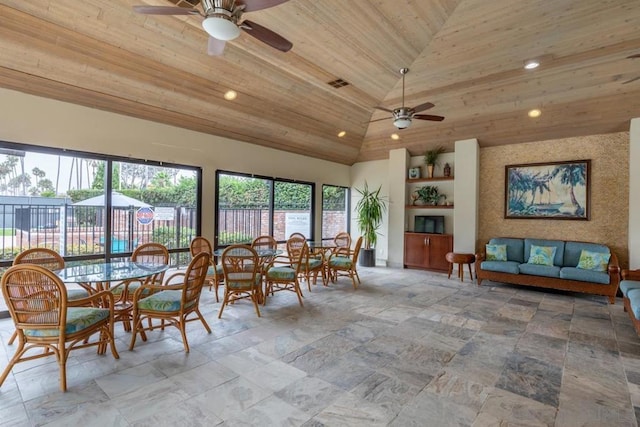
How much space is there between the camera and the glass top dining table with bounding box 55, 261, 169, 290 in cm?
289

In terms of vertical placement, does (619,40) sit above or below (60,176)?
above

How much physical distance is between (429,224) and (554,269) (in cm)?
273

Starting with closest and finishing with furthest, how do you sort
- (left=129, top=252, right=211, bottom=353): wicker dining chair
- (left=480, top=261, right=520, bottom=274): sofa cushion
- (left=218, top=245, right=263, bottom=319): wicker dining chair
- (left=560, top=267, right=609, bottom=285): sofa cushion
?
(left=129, top=252, right=211, bottom=353): wicker dining chair < (left=218, top=245, right=263, bottom=319): wicker dining chair < (left=560, top=267, right=609, bottom=285): sofa cushion < (left=480, top=261, right=520, bottom=274): sofa cushion

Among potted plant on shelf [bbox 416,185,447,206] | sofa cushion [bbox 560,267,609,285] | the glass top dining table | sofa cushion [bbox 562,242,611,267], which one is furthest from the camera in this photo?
potted plant on shelf [bbox 416,185,447,206]

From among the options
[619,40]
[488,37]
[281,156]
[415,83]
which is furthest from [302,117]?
[619,40]

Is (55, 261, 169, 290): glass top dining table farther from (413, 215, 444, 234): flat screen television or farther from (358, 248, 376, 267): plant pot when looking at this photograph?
(413, 215, 444, 234): flat screen television

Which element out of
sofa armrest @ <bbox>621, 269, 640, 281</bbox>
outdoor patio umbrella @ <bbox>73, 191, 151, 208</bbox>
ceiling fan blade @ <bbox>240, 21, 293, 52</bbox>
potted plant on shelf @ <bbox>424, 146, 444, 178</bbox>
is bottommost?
sofa armrest @ <bbox>621, 269, 640, 281</bbox>

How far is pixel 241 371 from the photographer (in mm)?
2811

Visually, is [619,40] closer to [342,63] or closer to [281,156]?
[342,63]

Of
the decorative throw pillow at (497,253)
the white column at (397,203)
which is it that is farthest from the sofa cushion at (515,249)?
the white column at (397,203)

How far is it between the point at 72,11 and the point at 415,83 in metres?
4.76

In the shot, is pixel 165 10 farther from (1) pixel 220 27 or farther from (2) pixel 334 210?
(2) pixel 334 210

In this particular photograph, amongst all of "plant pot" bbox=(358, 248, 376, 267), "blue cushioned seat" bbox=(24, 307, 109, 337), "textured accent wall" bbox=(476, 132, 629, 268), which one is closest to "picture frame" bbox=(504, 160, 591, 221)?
"textured accent wall" bbox=(476, 132, 629, 268)

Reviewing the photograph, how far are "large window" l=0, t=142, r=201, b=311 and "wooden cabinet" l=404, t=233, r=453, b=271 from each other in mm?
4881
